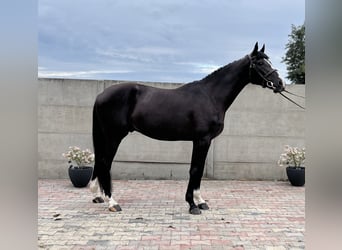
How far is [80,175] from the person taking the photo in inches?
191

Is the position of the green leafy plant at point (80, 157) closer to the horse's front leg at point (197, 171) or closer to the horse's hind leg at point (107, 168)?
the horse's hind leg at point (107, 168)

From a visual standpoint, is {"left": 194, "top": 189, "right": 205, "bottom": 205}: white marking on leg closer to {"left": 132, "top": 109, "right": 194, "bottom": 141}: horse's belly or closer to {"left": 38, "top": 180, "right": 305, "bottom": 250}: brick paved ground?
{"left": 38, "top": 180, "right": 305, "bottom": 250}: brick paved ground

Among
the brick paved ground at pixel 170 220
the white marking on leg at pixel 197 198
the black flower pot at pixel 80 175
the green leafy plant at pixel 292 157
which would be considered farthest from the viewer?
the green leafy plant at pixel 292 157

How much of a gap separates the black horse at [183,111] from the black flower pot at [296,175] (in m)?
1.96

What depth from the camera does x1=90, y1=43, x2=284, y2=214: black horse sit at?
3.62 m

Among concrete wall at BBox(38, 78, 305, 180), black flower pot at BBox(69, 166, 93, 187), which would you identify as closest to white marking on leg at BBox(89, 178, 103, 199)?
black flower pot at BBox(69, 166, 93, 187)

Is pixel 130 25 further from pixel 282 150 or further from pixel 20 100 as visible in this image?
pixel 20 100

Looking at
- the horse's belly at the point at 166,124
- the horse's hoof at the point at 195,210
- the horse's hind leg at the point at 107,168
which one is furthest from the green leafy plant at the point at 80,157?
the horse's hoof at the point at 195,210

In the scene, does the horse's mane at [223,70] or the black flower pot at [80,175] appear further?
the black flower pot at [80,175]

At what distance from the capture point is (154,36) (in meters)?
5.97

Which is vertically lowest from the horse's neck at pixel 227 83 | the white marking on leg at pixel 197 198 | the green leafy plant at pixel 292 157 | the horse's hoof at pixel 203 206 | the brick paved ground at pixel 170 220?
the brick paved ground at pixel 170 220

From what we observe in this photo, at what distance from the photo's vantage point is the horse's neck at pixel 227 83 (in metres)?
3.72

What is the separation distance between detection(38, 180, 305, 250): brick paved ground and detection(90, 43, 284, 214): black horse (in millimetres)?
291

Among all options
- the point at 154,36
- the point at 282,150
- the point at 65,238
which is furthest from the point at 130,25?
the point at 65,238
